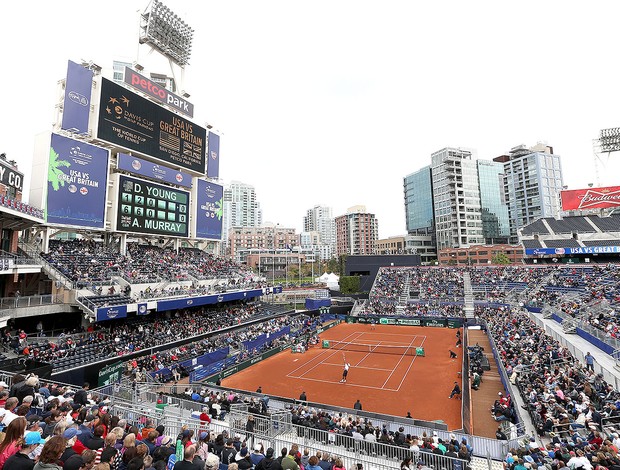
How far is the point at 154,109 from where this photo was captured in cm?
4297

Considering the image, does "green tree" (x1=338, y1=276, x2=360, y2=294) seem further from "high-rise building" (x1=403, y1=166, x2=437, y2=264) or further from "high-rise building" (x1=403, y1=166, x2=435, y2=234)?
"high-rise building" (x1=403, y1=166, x2=435, y2=234)

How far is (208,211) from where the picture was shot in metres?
51.4

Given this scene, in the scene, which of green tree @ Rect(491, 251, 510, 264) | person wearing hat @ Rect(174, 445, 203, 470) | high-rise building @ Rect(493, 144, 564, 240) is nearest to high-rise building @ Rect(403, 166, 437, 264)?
green tree @ Rect(491, 251, 510, 264)

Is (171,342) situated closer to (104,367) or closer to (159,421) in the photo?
(104,367)

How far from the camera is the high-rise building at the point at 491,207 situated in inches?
4904

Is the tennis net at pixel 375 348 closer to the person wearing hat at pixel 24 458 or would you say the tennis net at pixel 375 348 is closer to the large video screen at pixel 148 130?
the large video screen at pixel 148 130

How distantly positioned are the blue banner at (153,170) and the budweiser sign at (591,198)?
66154 mm

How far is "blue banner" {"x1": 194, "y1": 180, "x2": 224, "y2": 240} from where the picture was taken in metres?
49.6

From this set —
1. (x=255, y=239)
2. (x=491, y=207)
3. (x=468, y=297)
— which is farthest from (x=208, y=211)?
(x=255, y=239)

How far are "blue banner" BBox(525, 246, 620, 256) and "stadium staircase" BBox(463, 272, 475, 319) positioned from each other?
1242 centimetres

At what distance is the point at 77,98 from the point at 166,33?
20469 mm

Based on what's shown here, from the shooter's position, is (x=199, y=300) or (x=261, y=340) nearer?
(x=261, y=340)

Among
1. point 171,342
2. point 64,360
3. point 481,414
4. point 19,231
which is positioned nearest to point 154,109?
point 19,231

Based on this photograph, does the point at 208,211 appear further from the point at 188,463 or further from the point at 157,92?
the point at 188,463
